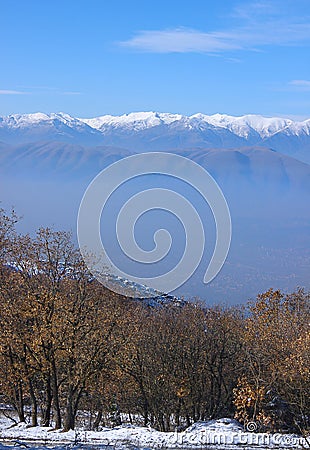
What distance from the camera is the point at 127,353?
23.0 meters

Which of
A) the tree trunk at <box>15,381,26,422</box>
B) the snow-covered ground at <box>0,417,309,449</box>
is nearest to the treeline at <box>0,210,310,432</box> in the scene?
the tree trunk at <box>15,381,26,422</box>

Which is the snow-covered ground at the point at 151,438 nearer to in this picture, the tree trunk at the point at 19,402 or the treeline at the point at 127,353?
the treeline at the point at 127,353

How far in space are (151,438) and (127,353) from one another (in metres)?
5.03

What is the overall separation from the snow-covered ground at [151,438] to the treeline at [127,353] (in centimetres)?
128

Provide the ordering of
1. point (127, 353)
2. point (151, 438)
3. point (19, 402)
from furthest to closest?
point (19, 402) < point (127, 353) < point (151, 438)

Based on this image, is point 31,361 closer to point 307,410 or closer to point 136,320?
point 136,320

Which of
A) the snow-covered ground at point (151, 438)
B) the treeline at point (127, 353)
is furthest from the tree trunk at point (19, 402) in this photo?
the snow-covered ground at point (151, 438)

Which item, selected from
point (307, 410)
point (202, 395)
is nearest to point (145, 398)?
point (202, 395)

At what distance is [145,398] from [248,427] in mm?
5965

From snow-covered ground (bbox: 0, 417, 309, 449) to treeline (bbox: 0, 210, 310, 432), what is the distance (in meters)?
1.28

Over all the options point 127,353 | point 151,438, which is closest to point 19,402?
point 127,353

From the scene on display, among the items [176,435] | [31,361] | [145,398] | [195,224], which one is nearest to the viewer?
[176,435]

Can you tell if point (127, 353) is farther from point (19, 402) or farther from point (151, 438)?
point (19, 402)

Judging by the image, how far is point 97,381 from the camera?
22.9 m
